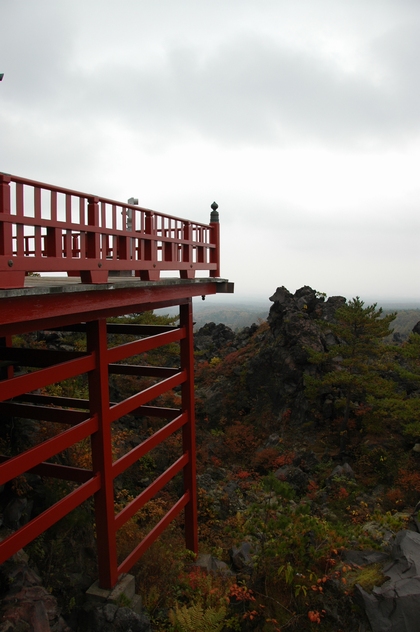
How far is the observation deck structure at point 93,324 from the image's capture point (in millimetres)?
4484

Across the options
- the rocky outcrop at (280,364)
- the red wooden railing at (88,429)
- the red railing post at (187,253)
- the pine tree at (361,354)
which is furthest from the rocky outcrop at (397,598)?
the rocky outcrop at (280,364)

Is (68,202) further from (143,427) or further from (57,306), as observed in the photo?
(143,427)

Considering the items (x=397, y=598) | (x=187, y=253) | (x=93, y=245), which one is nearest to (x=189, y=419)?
(x=187, y=253)

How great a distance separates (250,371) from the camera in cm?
2466

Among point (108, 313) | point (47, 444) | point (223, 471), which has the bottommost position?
point (223, 471)

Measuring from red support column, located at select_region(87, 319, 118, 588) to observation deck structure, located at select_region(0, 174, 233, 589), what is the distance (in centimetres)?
2

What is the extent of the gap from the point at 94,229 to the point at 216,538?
10.3m

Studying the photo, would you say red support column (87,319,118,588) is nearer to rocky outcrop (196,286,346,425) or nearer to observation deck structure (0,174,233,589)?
observation deck structure (0,174,233,589)

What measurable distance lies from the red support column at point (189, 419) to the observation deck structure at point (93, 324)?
0.02 metres

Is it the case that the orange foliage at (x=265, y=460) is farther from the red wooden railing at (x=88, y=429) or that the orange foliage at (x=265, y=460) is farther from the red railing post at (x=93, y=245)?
the red railing post at (x=93, y=245)

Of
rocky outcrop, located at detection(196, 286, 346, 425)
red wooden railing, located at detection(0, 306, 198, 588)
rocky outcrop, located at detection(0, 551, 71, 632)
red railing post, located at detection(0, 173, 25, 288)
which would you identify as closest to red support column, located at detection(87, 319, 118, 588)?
red wooden railing, located at detection(0, 306, 198, 588)

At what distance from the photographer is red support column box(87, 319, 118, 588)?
20.8 ft

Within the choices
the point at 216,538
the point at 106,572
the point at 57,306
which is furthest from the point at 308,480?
the point at 57,306

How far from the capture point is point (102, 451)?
6.53 metres
